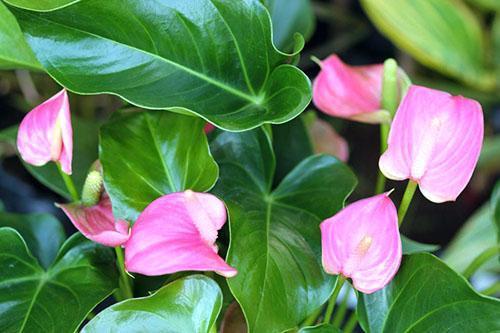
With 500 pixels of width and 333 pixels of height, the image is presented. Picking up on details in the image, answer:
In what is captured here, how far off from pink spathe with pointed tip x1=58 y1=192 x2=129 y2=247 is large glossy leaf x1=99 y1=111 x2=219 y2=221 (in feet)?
0.06

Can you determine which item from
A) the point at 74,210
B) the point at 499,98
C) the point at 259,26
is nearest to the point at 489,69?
the point at 499,98

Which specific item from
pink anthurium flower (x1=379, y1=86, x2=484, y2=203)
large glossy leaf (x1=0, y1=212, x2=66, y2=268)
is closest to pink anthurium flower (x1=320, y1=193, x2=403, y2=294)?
pink anthurium flower (x1=379, y1=86, x2=484, y2=203)

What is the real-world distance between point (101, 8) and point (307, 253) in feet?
0.87

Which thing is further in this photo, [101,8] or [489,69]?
[489,69]

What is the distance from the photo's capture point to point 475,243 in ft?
4.07

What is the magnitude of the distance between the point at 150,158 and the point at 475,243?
2.54 ft

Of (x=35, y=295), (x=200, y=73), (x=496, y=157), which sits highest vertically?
(x=200, y=73)

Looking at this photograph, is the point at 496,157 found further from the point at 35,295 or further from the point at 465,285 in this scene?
the point at 35,295

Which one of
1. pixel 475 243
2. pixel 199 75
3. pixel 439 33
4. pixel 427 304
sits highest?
pixel 199 75

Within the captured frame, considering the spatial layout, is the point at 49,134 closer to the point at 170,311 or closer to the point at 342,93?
the point at 170,311

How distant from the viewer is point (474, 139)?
53cm

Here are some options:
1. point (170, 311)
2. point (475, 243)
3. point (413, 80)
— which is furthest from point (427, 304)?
point (413, 80)

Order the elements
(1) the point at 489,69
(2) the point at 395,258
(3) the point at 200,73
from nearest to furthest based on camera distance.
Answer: (2) the point at 395,258 < (3) the point at 200,73 < (1) the point at 489,69

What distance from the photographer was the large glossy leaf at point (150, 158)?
61 cm
